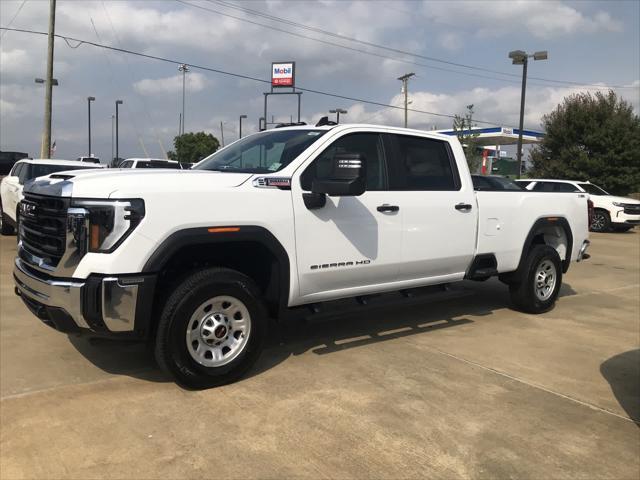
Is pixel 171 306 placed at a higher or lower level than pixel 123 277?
lower

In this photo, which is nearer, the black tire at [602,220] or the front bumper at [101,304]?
the front bumper at [101,304]

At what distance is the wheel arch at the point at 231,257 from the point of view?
3.62 meters

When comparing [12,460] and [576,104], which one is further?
[576,104]

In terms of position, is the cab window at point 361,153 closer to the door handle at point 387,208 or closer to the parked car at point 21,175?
the door handle at point 387,208

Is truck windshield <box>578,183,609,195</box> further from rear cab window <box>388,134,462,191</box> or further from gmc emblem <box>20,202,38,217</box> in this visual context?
gmc emblem <box>20,202,38,217</box>

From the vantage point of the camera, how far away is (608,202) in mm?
18625

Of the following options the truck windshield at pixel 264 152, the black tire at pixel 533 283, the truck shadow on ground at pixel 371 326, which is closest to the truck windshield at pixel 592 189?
the truck shadow on ground at pixel 371 326

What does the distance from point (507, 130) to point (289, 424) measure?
49.9m

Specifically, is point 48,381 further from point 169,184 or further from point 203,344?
point 169,184

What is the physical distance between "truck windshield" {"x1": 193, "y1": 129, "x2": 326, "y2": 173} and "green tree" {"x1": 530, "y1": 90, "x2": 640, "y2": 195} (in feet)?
78.4

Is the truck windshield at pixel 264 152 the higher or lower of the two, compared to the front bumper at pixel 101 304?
higher

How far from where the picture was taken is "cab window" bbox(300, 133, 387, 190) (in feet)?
14.4

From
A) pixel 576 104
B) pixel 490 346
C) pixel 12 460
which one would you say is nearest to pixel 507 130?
pixel 576 104

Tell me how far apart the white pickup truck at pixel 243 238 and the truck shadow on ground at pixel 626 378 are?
1516mm
